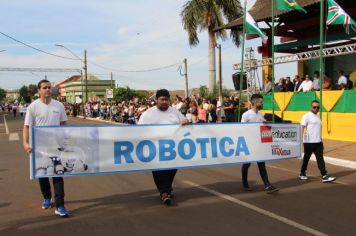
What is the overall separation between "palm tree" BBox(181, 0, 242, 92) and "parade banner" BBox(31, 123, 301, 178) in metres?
24.6

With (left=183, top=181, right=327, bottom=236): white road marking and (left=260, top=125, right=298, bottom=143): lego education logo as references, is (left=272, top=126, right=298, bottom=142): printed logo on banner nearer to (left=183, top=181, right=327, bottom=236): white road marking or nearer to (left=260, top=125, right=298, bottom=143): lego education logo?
(left=260, top=125, right=298, bottom=143): lego education logo

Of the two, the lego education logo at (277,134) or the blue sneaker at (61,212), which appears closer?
the blue sneaker at (61,212)

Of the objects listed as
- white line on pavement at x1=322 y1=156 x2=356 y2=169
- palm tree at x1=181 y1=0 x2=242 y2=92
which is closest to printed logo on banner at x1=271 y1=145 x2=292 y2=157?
white line on pavement at x1=322 y1=156 x2=356 y2=169

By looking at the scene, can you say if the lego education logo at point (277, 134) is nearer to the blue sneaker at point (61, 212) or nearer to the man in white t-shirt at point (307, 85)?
the blue sneaker at point (61, 212)

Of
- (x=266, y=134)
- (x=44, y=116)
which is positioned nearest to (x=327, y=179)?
(x=266, y=134)

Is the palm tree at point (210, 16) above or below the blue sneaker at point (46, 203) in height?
above

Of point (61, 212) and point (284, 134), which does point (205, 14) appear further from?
point (61, 212)

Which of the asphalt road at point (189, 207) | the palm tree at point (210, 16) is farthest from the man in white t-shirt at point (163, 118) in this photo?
the palm tree at point (210, 16)

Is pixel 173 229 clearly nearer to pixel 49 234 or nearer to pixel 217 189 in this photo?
pixel 49 234

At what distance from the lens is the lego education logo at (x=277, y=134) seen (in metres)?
8.48

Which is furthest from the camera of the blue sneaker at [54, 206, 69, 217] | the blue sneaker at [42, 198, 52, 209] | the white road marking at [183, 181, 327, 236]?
the blue sneaker at [42, 198, 52, 209]

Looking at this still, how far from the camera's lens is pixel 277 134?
28.5ft

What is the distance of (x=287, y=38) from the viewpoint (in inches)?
1141

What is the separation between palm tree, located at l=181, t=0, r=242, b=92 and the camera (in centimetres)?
3219
